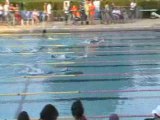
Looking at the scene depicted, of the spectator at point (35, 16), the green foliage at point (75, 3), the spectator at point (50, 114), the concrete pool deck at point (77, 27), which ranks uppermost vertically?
the spectator at point (50, 114)

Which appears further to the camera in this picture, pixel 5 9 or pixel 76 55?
pixel 5 9

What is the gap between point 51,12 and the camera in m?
29.0

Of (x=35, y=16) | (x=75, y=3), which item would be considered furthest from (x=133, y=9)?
(x=35, y=16)

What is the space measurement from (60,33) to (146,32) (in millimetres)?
3858

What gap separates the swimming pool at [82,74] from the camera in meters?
11.6

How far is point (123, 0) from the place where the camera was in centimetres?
3114

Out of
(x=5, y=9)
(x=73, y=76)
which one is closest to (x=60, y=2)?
(x=5, y=9)

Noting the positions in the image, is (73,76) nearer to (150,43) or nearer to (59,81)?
(59,81)

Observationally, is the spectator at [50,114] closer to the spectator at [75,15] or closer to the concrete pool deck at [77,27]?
the concrete pool deck at [77,27]

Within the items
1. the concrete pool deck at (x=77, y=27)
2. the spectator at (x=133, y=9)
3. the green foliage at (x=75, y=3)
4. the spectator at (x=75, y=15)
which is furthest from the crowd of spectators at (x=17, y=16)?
the spectator at (x=133, y=9)

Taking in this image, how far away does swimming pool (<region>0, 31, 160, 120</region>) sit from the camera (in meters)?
11.6

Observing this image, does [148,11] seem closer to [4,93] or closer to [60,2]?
[60,2]

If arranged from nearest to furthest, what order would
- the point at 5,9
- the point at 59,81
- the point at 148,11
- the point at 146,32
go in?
1. the point at 59,81
2. the point at 146,32
3. the point at 5,9
4. the point at 148,11

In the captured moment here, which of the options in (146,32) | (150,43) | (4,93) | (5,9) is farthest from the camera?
(5,9)
